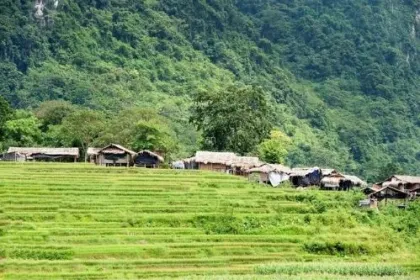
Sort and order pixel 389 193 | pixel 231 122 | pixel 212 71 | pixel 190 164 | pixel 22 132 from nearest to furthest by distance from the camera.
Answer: pixel 389 193 < pixel 190 164 < pixel 22 132 < pixel 231 122 < pixel 212 71

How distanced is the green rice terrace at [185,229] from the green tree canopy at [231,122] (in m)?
12.0

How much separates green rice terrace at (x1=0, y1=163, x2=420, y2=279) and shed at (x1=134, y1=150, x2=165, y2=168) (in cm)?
558

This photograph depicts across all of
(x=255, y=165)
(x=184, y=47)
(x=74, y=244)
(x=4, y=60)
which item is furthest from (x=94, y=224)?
(x=184, y=47)

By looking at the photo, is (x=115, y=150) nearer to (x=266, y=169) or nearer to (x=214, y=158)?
(x=214, y=158)

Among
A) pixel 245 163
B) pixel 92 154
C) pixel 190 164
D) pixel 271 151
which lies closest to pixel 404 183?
pixel 245 163

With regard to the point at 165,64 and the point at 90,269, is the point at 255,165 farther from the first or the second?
the point at 165,64

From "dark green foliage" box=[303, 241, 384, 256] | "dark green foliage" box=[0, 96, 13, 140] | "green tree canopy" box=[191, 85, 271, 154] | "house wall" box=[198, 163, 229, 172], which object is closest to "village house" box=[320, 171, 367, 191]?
"house wall" box=[198, 163, 229, 172]

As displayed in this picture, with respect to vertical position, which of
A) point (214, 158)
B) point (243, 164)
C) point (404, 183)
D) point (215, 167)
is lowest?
point (404, 183)

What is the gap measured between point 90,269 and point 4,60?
61.5 meters

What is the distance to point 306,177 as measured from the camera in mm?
55062

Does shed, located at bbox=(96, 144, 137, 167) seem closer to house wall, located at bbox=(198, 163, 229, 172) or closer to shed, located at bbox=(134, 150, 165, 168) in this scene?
shed, located at bbox=(134, 150, 165, 168)

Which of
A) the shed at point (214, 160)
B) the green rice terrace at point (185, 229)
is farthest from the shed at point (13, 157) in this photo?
the shed at point (214, 160)

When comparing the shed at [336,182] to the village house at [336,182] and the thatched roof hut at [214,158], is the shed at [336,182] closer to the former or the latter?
the village house at [336,182]

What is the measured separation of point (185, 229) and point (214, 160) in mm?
15771
